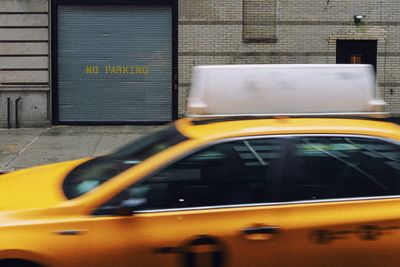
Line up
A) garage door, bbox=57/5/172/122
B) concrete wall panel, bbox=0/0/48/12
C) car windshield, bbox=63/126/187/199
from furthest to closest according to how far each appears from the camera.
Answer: garage door, bbox=57/5/172/122 → concrete wall panel, bbox=0/0/48/12 → car windshield, bbox=63/126/187/199

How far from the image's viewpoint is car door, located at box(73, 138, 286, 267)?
363cm

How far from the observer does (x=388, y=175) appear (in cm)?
388

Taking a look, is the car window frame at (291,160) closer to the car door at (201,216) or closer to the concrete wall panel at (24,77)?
the car door at (201,216)

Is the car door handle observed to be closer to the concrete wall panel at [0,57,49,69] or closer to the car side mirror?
the car side mirror

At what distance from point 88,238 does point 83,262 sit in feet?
0.51

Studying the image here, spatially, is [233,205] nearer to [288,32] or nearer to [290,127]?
[290,127]

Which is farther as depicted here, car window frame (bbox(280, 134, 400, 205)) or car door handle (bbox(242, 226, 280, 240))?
car window frame (bbox(280, 134, 400, 205))

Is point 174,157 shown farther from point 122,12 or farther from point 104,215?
point 122,12

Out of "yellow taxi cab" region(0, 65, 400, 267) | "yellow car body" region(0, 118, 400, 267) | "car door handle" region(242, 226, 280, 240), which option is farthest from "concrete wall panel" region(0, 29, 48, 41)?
"car door handle" region(242, 226, 280, 240)

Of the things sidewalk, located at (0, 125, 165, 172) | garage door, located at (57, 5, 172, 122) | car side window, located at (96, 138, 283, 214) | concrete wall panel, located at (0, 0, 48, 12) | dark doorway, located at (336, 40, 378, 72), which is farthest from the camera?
dark doorway, located at (336, 40, 378, 72)

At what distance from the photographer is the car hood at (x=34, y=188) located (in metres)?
3.86

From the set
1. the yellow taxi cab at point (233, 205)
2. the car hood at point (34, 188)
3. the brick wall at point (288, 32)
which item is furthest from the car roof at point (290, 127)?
the brick wall at point (288, 32)

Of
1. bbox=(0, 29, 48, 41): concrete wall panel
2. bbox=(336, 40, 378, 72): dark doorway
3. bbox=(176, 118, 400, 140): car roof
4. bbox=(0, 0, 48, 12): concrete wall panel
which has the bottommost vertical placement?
bbox=(176, 118, 400, 140): car roof

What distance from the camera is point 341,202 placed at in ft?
12.4
